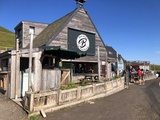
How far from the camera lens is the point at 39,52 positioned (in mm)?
10719

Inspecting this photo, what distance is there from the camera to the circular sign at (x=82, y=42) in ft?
61.2

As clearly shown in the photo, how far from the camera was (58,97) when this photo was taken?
26.5 feet

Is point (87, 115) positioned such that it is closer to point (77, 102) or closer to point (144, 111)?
point (77, 102)

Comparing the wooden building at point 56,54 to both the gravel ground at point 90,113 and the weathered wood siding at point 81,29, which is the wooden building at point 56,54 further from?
the gravel ground at point 90,113

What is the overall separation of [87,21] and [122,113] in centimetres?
1437

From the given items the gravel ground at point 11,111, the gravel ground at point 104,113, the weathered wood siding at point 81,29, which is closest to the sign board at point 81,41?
the weathered wood siding at point 81,29

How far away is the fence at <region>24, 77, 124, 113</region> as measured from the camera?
711 centimetres

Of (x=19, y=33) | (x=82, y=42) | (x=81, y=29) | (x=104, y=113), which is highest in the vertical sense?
(x=19, y=33)

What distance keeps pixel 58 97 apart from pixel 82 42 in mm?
11605

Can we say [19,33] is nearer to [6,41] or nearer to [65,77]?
[65,77]

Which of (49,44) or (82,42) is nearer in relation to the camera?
(49,44)

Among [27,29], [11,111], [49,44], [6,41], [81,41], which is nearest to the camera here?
[11,111]

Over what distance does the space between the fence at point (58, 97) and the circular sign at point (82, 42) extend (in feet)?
24.8

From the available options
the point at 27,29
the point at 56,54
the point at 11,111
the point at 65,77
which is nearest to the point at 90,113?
the point at 11,111
